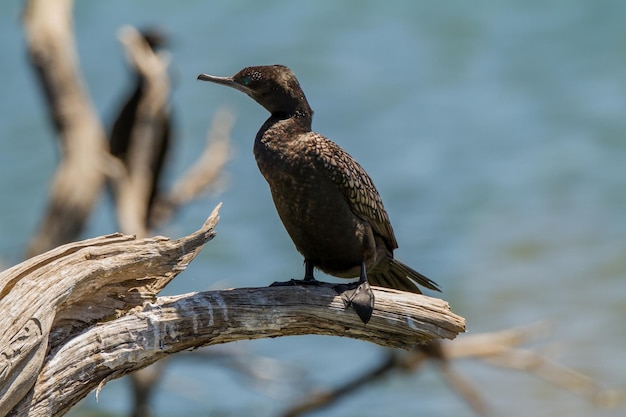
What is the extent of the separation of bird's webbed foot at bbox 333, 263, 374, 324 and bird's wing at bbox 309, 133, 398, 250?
1.27 ft

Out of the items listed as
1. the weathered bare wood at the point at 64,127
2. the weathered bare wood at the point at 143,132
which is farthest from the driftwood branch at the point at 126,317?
the weathered bare wood at the point at 143,132

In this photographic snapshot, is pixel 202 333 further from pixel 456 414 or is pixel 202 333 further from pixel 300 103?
pixel 456 414

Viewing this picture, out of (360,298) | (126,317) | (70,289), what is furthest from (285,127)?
(70,289)

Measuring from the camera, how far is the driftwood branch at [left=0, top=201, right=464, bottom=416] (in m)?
4.29

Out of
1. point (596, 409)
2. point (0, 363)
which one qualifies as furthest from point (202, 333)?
point (596, 409)

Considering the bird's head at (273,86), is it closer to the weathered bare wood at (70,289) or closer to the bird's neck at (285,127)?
the bird's neck at (285,127)

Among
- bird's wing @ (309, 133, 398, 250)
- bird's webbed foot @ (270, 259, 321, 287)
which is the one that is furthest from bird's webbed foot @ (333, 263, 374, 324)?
bird's wing @ (309, 133, 398, 250)

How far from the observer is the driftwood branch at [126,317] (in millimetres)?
4289

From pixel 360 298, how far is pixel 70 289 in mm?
1185

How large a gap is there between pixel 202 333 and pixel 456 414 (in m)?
7.62

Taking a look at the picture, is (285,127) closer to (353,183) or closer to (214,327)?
(353,183)

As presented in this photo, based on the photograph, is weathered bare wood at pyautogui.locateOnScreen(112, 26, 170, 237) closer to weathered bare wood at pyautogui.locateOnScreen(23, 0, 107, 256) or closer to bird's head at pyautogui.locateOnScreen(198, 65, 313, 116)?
weathered bare wood at pyautogui.locateOnScreen(23, 0, 107, 256)

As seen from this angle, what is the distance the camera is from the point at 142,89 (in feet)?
31.8

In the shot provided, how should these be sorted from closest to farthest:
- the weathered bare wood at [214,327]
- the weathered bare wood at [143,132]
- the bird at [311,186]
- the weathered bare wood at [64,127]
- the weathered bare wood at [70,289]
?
the weathered bare wood at [70,289]
the weathered bare wood at [214,327]
the bird at [311,186]
the weathered bare wood at [64,127]
the weathered bare wood at [143,132]
